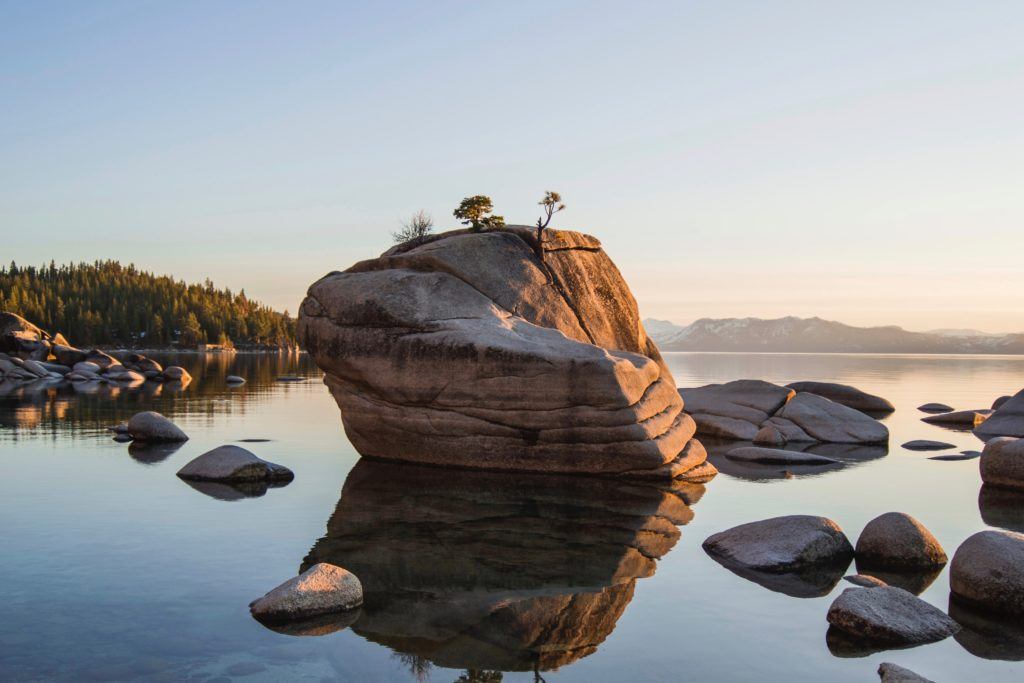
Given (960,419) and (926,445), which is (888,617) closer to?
(926,445)

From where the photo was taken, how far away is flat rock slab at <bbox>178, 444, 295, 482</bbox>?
63.2 ft

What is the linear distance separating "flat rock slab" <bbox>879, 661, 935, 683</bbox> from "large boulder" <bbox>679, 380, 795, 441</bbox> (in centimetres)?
2195

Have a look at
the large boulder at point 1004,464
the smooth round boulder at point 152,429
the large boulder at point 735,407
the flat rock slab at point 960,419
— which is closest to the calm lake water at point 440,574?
the large boulder at point 1004,464

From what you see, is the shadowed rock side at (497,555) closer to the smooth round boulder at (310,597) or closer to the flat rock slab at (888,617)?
the smooth round boulder at (310,597)

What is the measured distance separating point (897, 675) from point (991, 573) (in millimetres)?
3671

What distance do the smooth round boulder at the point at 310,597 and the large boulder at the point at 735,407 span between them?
73.2ft

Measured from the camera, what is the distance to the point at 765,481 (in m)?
21.0

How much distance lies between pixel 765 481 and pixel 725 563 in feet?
27.9

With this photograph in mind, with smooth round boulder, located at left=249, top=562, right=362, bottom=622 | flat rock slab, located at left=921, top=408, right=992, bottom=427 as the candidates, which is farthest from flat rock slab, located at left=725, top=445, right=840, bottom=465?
smooth round boulder, located at left=249, top=562, right=362, bottom=622

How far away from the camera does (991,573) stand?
432 inches

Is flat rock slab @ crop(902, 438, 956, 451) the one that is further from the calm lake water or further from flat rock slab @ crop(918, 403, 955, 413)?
flat rock slab @ crop(918, 403, 955, 413)

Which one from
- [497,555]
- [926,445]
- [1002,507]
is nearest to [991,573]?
[497,555]

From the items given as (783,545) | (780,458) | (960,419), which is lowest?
(960,419)

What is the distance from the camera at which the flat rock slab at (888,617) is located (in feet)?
31.8
